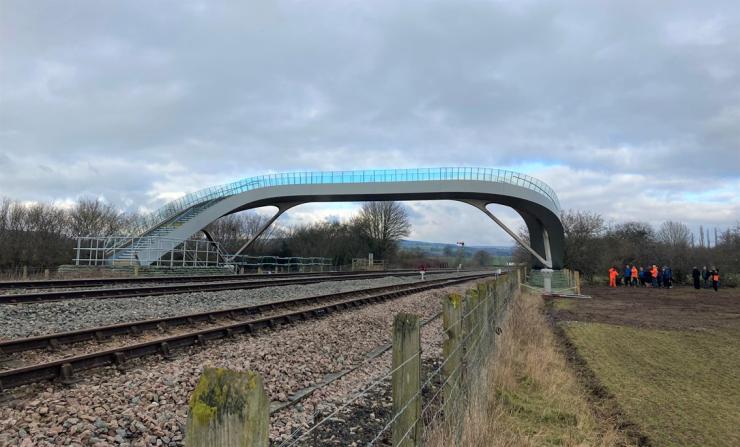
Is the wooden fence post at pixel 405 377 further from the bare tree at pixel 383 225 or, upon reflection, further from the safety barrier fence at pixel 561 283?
the bare tree at pixel 383 225

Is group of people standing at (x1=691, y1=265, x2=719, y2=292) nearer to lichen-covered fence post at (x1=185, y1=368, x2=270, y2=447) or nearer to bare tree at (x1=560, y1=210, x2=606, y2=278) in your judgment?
bare tree at (x1=560, y1=210, x2=606, y2=278)

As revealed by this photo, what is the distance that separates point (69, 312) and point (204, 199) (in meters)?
39.3

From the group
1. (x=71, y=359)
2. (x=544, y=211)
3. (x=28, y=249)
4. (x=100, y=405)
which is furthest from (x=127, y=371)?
(x=544, y=211)

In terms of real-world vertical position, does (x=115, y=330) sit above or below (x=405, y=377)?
below

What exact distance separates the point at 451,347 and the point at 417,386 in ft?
3.47

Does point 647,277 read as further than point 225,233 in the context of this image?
No

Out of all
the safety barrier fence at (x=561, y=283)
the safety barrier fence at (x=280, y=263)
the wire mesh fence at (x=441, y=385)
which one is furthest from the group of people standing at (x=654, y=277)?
the wire mesh fence at (x=441, y=385)

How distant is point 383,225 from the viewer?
78.5 m

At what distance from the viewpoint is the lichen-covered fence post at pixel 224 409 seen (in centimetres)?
144

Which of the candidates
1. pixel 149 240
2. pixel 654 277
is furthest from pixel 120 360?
pixel 654 277

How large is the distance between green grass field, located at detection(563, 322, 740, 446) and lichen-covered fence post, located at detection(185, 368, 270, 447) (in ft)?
19.5

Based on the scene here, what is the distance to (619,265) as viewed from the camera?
47.8 meters

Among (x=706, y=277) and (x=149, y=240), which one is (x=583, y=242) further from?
(x=149, y=240)

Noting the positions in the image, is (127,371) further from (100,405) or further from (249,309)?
(249,309)
